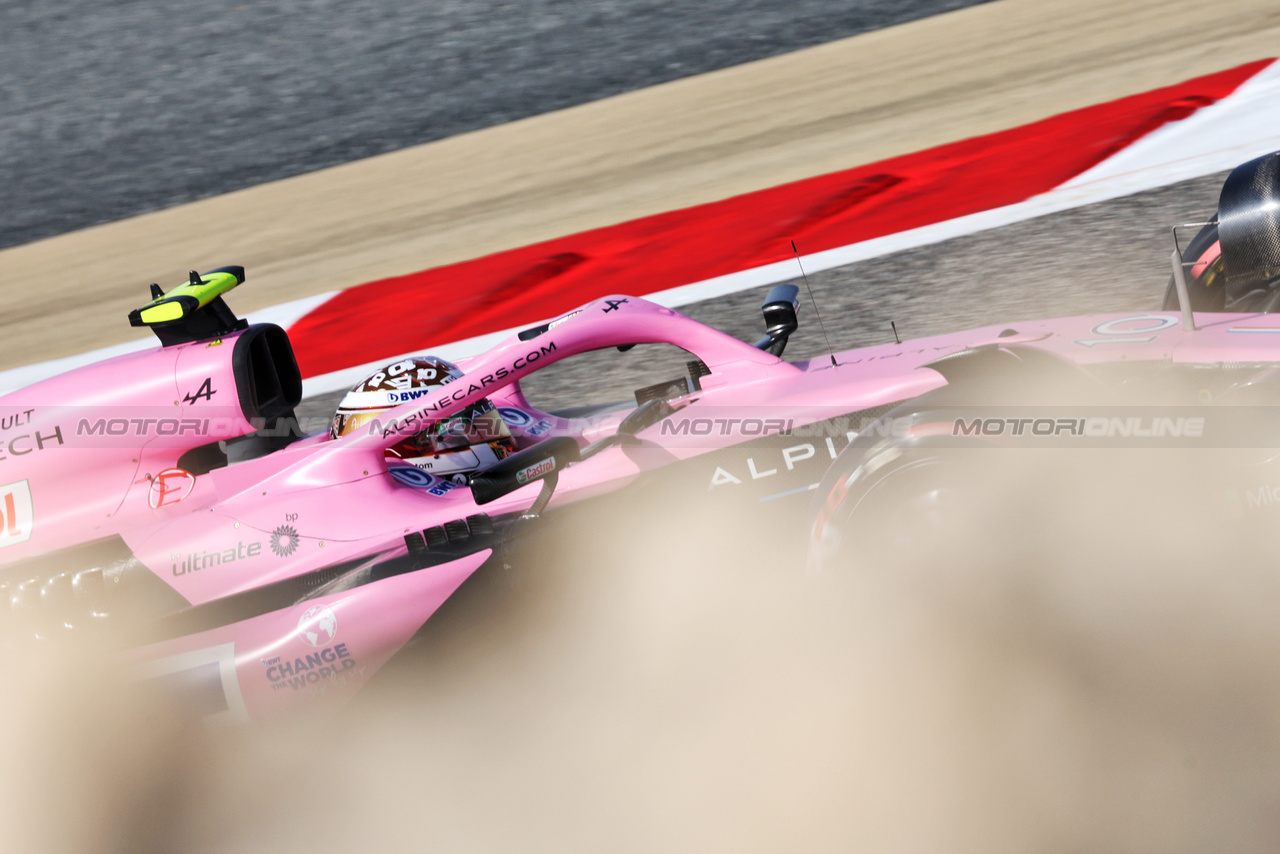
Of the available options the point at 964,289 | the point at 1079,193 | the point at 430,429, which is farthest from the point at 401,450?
the point at 1079,193

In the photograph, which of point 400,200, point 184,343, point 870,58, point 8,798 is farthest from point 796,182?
point 8,798

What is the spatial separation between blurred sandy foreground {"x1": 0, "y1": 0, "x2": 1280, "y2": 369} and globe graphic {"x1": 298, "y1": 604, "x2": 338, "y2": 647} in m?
5.12

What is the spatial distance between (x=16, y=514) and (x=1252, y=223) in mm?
4336

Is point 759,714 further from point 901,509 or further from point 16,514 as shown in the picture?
point 16,514

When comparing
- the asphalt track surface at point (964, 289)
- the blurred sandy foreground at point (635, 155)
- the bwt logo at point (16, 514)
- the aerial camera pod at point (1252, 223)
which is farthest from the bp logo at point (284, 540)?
the blurred sandy foreground at point (635, 155)

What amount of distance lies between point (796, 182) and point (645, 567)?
522 centimetres

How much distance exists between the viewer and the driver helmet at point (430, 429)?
4.04 m

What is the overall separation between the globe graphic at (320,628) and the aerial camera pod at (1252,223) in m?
3.07

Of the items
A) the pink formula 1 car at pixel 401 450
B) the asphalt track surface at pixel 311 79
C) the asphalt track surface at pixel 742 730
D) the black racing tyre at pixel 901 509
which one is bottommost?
the asphalt track surface at pixel 742 730

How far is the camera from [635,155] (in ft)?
30.3

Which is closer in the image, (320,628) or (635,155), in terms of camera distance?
(320,628)

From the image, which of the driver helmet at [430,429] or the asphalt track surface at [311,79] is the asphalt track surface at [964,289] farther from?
the asphalt track surface at [311,79]

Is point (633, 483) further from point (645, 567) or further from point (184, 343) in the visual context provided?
point (184, 343)

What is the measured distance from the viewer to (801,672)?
3.23 metres
